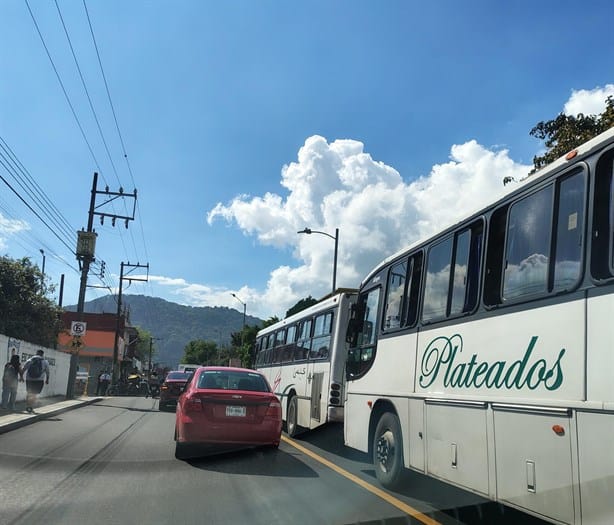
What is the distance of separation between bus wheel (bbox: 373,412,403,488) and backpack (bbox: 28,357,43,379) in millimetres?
12185

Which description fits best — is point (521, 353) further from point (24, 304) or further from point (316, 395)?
point (24, 304)

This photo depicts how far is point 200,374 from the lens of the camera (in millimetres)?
10500

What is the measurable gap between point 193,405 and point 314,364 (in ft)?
12.4

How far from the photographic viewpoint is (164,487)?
751 cm

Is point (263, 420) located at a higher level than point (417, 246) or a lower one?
lower

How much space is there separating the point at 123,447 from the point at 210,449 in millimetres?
1633

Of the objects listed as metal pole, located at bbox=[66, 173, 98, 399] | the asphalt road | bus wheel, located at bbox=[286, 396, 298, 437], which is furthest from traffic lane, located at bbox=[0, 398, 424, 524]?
metal pole, located at bbox=[66, 173, 98, 399]

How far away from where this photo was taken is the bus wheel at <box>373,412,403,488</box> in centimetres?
728

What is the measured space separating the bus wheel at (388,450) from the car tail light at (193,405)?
3.05 meters

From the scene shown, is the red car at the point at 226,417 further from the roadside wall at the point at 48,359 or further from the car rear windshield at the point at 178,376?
the car rear windshield at the point at 178,376

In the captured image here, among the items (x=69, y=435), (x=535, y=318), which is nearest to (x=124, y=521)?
(x=535, y=318)

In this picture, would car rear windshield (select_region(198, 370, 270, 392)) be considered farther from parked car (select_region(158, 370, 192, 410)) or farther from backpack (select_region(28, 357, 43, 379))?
parked car (select_region(158, 370, 192, 410))

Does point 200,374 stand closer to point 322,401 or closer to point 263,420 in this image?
point 263,420

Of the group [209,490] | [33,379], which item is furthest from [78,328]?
[209,490]
